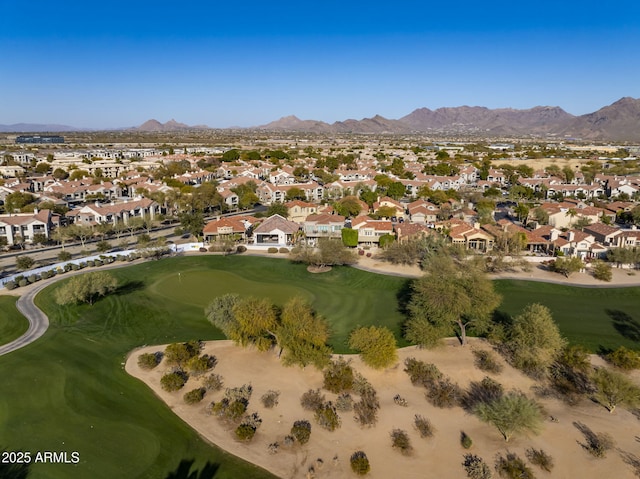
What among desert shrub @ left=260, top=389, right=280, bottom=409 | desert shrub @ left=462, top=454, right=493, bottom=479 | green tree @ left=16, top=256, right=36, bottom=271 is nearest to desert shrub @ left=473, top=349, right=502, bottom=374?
desert shrub @ left=462, top=454, right=493, bottom=479

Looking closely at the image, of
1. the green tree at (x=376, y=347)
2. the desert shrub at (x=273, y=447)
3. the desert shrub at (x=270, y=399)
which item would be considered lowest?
the desert shrub at (x=273, y=447)

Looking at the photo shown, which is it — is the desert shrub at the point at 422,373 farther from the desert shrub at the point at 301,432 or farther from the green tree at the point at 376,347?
the desert shrub at the point at 301,432

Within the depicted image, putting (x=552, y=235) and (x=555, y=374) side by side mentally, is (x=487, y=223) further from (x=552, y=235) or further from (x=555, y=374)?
(x=555, y=374)

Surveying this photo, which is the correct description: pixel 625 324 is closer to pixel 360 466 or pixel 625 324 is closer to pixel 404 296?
pixel 404 296

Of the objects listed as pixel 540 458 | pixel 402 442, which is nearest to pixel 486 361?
pixel 540 458

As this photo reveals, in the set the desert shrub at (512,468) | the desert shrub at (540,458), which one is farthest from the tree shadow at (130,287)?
the desert shrub at (540,458)

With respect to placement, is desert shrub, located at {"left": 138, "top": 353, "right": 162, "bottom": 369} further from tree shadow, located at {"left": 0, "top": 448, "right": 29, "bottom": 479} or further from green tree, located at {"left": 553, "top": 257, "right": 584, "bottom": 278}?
green tree, located at {"left": 553, "top": 257, "right": 584, "bottom": 278}
